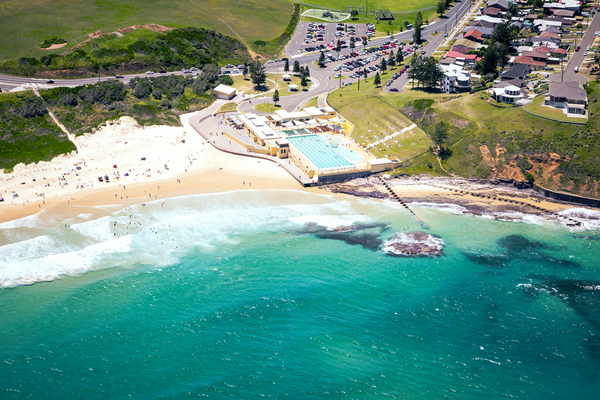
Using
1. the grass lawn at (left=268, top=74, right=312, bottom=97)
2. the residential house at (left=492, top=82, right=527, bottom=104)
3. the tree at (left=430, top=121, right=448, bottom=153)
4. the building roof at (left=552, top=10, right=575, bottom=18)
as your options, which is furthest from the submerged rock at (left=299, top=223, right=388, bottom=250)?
the building roof at (left=552, top=10, right=575, bottom=18)

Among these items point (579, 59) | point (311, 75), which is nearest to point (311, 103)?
point (311, 75)

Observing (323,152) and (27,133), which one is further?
(27,133)

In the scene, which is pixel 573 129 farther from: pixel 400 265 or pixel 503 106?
pixel 400 265

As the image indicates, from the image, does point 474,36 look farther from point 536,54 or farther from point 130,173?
point 130,173

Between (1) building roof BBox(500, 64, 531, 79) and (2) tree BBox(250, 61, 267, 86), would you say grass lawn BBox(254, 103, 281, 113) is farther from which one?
(1) building roof BBox(500, 64, 531, 79)

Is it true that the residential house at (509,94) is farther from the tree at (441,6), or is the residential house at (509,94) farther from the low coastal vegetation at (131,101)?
the tree at (441,6)

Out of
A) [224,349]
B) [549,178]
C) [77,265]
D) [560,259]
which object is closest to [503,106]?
[549,178]
